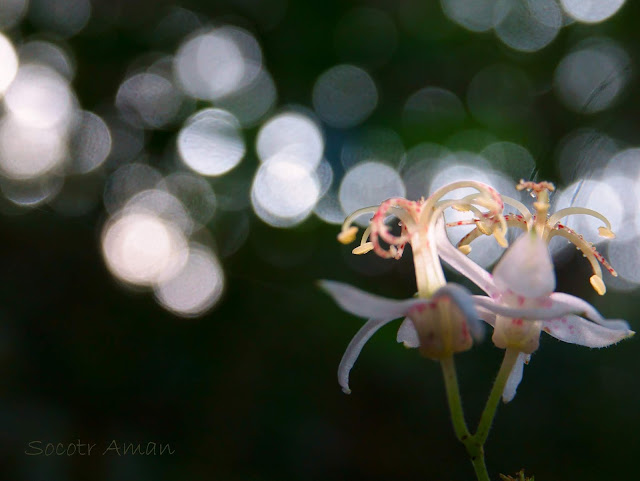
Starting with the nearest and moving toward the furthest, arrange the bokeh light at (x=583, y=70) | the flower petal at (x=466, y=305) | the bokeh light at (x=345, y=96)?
the flower petal at (x=466, y=305)
the bokeh light at (x=583, y=70)
the bokeh light at (x=345, y=96)

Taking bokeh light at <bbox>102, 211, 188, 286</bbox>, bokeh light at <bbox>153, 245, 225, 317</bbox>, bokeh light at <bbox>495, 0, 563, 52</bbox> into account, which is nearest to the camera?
bokeh light at <bbox>495, 0, 563, 52</bbox>

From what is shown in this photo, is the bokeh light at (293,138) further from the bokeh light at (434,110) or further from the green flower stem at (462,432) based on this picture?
the green flower stem at (462,432)

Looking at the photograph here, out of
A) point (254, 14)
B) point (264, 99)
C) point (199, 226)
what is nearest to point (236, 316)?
point (199, 226)

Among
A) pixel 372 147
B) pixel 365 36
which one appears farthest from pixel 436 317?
pixel 365 36

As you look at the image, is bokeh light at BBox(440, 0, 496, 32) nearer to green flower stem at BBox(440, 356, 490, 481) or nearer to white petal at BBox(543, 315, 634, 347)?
white petal at BBox(543, 315, 634, 347)

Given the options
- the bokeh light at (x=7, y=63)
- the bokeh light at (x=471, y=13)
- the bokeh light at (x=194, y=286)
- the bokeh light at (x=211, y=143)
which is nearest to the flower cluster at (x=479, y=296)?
the bokeh light at (x=211, y=143)

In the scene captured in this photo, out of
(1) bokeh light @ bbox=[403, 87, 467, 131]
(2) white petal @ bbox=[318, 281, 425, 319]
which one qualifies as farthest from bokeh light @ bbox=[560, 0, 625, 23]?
(2) white petal @ bbox=[318, 281, 425, 319]
